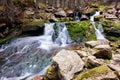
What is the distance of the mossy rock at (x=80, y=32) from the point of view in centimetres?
1397

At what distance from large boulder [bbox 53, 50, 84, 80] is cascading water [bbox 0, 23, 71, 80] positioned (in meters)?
2.55

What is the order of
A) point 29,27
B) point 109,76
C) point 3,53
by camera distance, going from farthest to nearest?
point 29,27 → point 3,53 → point 109,76

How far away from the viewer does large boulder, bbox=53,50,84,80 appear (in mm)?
5647

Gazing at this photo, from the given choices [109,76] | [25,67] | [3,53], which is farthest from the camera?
[3,53]

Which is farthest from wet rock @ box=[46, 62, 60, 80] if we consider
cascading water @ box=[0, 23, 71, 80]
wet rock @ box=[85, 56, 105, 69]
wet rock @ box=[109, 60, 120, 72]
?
cascading water @ box=[0, 23, 71, 80]

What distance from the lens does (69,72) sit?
569cm

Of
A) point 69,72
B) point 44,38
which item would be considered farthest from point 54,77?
point 44,38

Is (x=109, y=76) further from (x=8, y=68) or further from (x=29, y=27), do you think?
(x=29, y=27)

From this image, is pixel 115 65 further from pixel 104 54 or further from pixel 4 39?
pixel 4 39

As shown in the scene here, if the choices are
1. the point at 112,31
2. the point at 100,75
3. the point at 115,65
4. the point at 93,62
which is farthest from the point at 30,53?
the point at 100,75

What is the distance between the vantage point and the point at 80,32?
47.4 feet

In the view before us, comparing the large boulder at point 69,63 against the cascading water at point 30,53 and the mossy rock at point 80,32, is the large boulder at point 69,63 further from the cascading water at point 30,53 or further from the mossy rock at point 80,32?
the mossy rock at point 80,32

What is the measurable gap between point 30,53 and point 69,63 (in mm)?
5769

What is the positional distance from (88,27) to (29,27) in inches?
183
